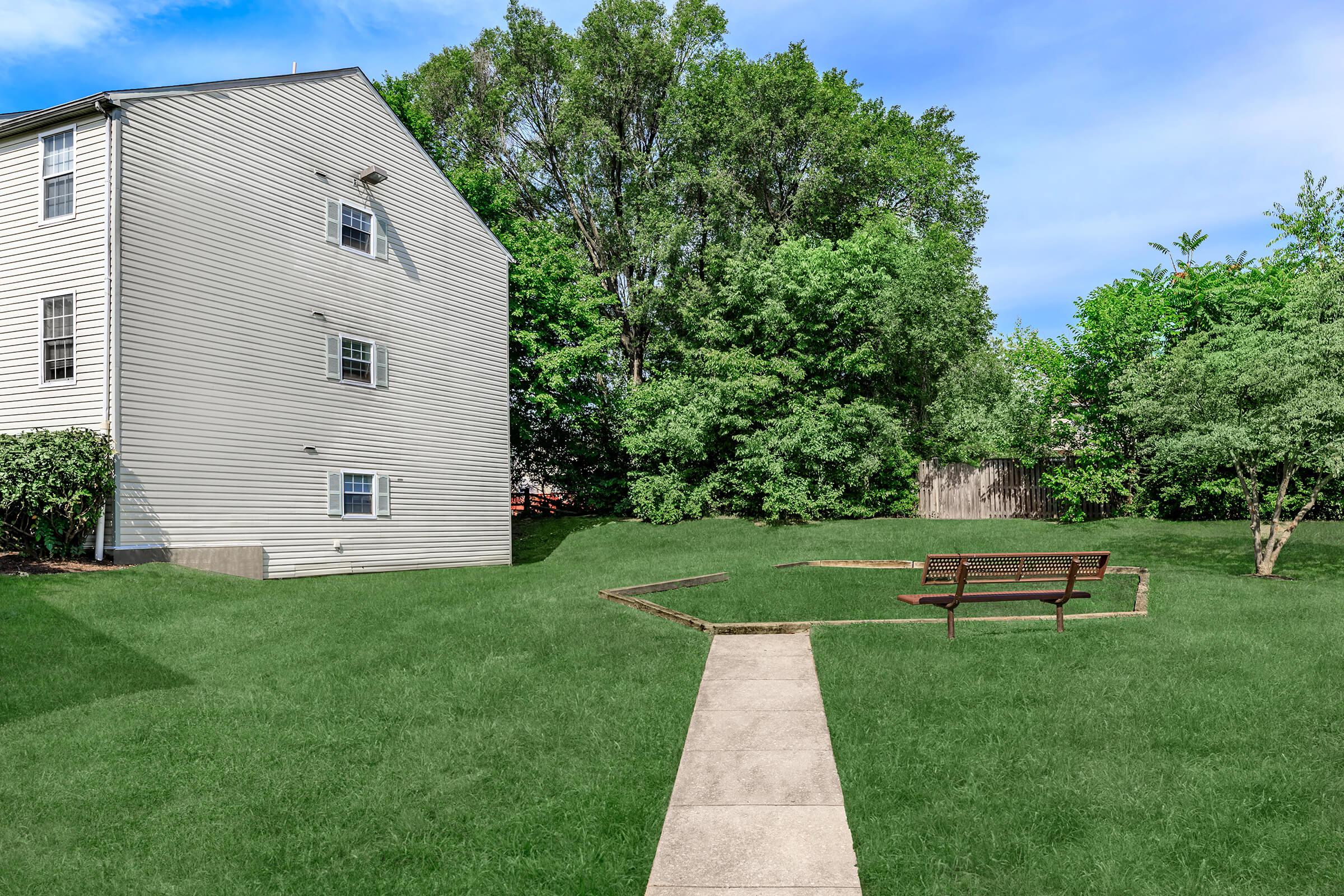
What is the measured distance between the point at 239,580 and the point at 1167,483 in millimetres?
25266

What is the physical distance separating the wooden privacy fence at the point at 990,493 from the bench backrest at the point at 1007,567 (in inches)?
705

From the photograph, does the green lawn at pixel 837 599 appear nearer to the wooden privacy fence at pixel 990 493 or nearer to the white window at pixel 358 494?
the white window at pixel 358 494

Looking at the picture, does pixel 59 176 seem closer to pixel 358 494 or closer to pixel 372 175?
pixel 372 175

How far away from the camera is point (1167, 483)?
84.8ft

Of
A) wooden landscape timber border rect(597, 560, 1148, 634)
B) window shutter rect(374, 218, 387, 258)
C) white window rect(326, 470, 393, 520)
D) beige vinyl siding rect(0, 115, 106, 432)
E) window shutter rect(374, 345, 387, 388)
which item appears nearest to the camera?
wooden landscape timber border rect(597, 560, 1148, 634)

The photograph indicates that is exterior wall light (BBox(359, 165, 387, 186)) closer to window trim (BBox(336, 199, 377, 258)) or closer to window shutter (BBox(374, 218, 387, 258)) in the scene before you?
window trim (BBox(336, 199, 377, 258))

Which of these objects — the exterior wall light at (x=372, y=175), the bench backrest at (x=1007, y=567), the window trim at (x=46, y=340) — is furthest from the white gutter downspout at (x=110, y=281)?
the bench backrest at (x=1007, y=567)

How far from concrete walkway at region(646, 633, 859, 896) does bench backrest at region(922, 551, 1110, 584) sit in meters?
2.71

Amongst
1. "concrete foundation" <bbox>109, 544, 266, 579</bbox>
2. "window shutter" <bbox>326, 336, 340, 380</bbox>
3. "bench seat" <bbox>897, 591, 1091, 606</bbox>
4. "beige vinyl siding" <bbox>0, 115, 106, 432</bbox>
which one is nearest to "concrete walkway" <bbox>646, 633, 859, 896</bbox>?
"bench seat" <bbox>897, 591, 1091, 606</bbox>

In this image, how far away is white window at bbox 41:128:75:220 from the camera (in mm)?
16141

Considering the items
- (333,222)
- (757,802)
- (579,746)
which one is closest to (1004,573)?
(757,802)

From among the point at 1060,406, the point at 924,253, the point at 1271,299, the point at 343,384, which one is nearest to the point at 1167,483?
the point at 1060,406

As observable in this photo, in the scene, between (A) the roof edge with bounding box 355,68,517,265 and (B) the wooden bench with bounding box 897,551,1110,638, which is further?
(A) the roof edge with bounding box 355,68,517,265

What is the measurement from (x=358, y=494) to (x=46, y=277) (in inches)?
287
